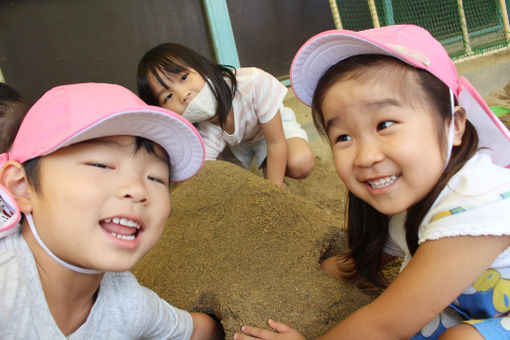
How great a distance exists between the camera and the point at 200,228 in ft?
5.09

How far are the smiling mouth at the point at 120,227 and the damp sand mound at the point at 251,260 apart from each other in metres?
0.46

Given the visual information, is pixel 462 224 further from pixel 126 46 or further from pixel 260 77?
pixel 126 46

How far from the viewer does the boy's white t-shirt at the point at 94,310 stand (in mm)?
876

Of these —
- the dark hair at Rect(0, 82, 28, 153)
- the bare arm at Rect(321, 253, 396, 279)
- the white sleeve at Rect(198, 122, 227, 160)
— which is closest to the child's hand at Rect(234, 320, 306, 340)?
the bare arm at Rect(321, 253, 396, 279)

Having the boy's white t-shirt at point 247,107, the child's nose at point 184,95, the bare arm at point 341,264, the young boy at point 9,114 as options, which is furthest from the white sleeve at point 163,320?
the boy's white t-shirt at point 247,107

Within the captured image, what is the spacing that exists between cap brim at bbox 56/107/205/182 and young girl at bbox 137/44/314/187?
1013 millimetres

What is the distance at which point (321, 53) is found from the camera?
3.55ft

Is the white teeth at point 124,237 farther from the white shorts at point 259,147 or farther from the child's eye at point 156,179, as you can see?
the white shorts at point 259,147

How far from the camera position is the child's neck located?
0.95 m

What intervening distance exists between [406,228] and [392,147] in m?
0.28

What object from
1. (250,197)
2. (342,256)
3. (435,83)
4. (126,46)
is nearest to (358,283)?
(342,256)

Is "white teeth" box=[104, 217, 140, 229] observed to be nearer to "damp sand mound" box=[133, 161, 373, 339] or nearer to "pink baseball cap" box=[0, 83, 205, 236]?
"pink baseball cap" box=[0, 83, 205, 236]

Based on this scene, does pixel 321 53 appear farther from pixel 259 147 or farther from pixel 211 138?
pixel 259 147

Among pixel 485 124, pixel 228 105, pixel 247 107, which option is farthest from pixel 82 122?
pixel 247 107
